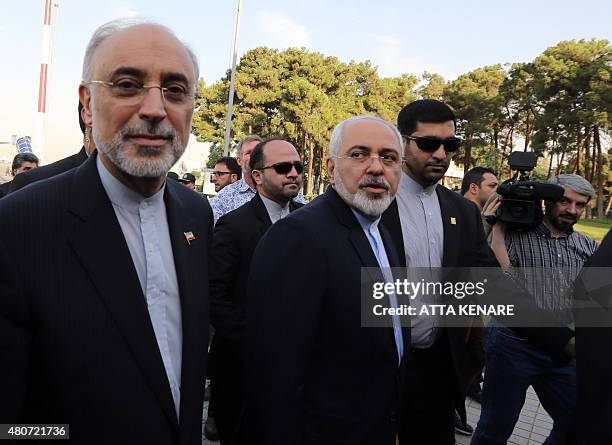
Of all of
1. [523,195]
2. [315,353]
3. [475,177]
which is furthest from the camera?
[475,177]

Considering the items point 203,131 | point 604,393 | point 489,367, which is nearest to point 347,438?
point 604,393

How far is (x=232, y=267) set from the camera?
10.5 feet

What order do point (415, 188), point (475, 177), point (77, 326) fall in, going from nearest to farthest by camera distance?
point (77, 326) → point (415, 188) → point (475, 177)

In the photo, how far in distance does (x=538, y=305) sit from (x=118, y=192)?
2.93 m

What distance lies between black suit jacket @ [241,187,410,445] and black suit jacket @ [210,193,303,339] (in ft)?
3.66

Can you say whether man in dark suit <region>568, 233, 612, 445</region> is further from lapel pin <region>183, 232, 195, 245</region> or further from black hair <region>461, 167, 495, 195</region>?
black hair <region>461, 167, 495, 195</region>

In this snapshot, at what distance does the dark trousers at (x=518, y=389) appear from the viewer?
10.2 feet

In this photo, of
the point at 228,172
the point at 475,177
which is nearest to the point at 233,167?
the point at 228,172

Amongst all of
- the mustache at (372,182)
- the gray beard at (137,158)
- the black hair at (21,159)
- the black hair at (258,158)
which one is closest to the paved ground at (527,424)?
the black hair at (258,158)

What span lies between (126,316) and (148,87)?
668mm

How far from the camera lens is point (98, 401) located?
125 centimetres

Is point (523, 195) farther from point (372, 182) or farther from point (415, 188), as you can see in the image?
point (372, 182)

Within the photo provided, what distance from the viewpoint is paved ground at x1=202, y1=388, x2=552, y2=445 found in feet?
14.1

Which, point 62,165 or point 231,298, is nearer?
point 62,165
